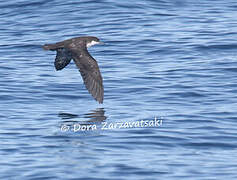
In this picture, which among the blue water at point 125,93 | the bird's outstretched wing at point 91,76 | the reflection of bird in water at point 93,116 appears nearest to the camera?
the blue water at point 125,93

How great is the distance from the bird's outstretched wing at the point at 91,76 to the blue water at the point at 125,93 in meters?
0.45

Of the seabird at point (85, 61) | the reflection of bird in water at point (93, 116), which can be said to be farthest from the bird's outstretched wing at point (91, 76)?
the reflection of bird in water at point (93, 116)

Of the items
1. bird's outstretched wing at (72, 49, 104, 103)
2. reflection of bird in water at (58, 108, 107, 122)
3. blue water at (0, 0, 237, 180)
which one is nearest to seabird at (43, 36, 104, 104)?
bird's outstretched wing at (72, 49, 104, 103)

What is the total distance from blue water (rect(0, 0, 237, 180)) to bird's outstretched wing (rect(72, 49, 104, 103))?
1.47 ft

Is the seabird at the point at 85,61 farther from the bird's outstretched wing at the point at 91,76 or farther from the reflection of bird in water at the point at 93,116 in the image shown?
the reflection of bird in water at the point at 93,116

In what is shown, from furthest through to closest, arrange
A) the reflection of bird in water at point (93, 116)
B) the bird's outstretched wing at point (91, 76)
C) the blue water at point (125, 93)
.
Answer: the bird's outstretched wing at point (91, 76) < the reflection of bird in water at point (93, 116) < the blue water at point (125, 93)

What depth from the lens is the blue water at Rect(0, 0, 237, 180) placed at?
29.1 feet

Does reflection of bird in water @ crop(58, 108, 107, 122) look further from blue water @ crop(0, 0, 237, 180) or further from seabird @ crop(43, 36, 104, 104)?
seabird @ crop(43, 36, 104, 104)

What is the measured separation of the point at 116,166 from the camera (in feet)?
28.4

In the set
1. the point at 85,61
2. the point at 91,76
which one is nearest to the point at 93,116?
the point at 91,76

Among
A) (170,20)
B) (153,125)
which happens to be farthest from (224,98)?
(170,20)

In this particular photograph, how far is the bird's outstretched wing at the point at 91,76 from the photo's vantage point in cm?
1119

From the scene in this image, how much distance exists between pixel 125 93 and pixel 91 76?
159cm

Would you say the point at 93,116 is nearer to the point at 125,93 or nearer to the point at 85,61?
the point at 85,61
